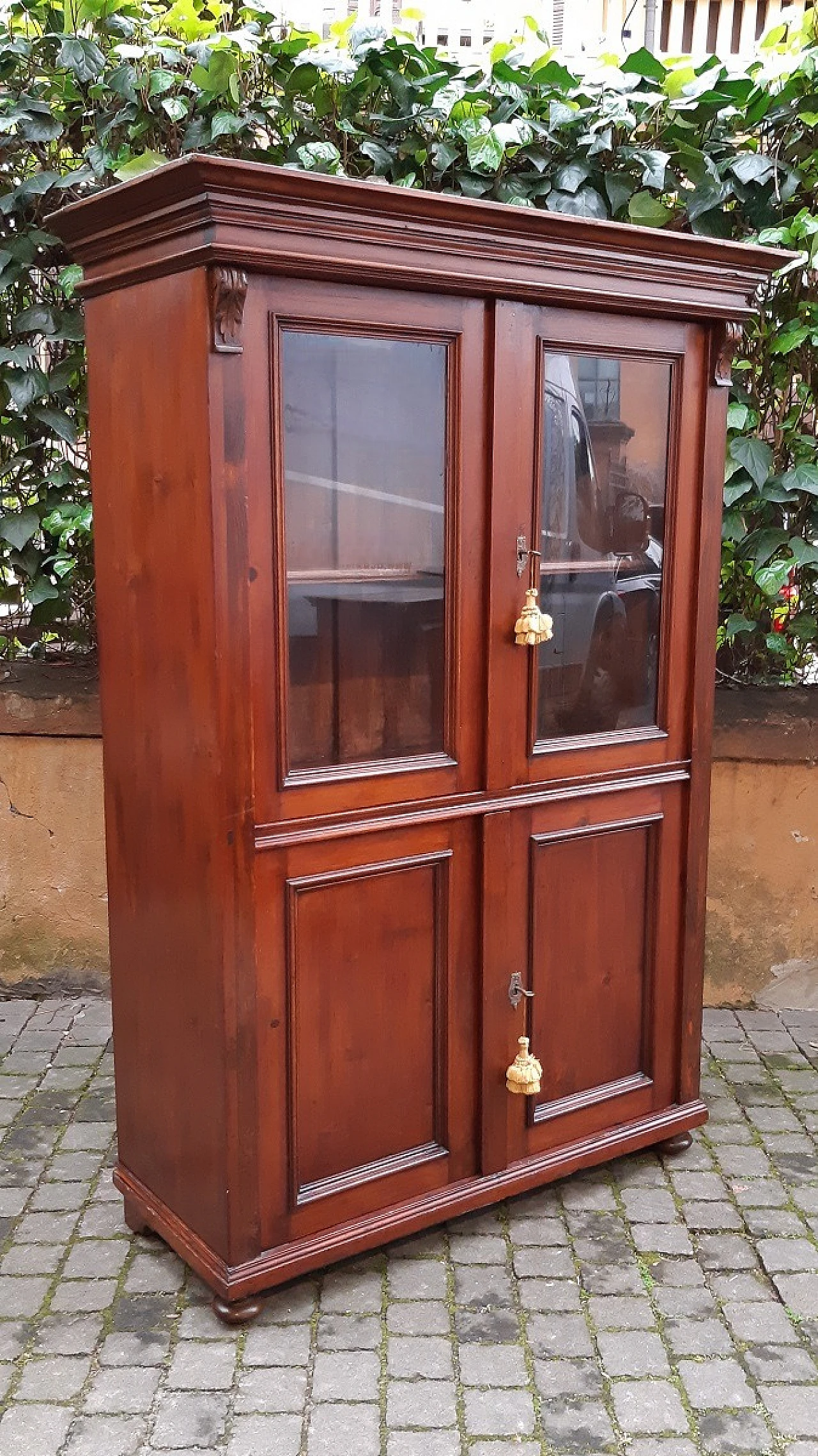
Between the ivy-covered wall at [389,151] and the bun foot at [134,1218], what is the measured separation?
1.94 m

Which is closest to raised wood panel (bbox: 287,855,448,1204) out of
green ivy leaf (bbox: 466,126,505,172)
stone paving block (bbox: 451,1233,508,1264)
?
stone paving block (bbox: 451,1233,508,1264)

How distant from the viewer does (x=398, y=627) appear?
2.52m

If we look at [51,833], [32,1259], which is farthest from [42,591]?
[32,1259]

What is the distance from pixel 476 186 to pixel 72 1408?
3.35m

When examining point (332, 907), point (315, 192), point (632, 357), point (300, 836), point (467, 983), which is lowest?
point (467, 983)

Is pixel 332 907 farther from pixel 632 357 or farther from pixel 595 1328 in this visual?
pixel 632 357

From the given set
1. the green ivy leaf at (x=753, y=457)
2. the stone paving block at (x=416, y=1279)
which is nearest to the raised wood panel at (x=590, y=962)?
the stone paving block at (x=416, y=1279)

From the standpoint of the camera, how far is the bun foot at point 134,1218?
9.05 ft

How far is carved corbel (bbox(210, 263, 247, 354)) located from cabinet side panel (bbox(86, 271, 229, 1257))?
0.03 m

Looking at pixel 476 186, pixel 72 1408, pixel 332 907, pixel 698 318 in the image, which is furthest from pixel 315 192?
pixel 72 1408

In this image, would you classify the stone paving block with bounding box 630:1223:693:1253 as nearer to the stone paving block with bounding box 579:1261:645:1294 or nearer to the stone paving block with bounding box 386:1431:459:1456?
the stone paving block with bounding box 579:1261:645:1294

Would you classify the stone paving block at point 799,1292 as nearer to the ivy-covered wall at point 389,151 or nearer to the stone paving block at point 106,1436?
the stone paving block at point 106,1436

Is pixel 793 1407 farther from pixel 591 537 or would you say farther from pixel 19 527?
pixel 19 527

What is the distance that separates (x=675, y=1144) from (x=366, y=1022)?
3.60 ft
